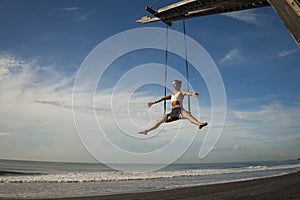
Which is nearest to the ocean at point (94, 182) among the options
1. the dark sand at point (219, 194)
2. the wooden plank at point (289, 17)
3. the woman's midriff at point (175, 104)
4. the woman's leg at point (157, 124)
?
the dark sand at point (219, 194)

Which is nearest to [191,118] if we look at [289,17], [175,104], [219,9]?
[175,104]

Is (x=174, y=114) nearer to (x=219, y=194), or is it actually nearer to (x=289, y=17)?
(x=289, y=17)

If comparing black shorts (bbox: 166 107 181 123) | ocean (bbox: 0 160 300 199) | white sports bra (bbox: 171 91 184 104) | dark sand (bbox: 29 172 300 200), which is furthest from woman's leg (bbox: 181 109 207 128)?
ocean (bbox: 0 160 300 199)

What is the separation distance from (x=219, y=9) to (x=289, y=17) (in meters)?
2.02

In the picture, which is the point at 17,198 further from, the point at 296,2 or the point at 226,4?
the point at 296,2

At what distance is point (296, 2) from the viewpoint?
3.25 metres

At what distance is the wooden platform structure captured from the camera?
3.25 metres

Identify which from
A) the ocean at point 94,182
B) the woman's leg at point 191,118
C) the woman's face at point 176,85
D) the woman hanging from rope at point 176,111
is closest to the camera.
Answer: the woman's leg at point 191,118

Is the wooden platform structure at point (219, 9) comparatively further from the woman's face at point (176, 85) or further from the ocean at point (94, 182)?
the ocean at point (94, 182)

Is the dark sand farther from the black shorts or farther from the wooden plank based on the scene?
the wooden plank

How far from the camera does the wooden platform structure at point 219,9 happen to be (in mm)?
3248

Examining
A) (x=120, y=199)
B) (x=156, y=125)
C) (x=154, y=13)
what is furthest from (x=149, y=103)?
(x=120, y=199)

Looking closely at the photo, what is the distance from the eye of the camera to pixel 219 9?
5.13 metres

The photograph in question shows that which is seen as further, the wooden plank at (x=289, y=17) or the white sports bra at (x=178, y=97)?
the white sports bra at (x=178, y=97)
